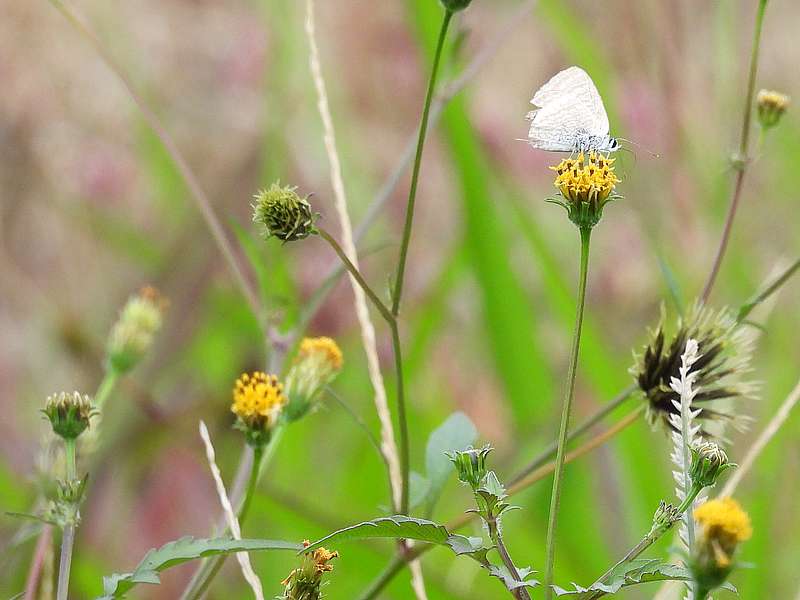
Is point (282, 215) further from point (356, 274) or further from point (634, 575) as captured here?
point (634, 575)

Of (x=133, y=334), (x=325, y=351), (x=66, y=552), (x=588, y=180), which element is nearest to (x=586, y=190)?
(x=588, y=180)

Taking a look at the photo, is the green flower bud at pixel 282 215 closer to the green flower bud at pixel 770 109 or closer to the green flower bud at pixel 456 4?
the green flower bud at pixel 456 4

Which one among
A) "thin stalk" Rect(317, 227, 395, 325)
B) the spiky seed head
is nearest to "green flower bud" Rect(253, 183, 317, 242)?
"thin stalk" Rect(317, 227, 395, 325)

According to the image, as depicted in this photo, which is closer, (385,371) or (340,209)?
(340,209)

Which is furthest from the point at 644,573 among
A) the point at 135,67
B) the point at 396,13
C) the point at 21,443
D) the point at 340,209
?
the point at 396,13

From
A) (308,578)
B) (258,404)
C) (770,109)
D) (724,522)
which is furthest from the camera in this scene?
(770,109)

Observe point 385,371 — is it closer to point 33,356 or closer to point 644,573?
point 33,356
